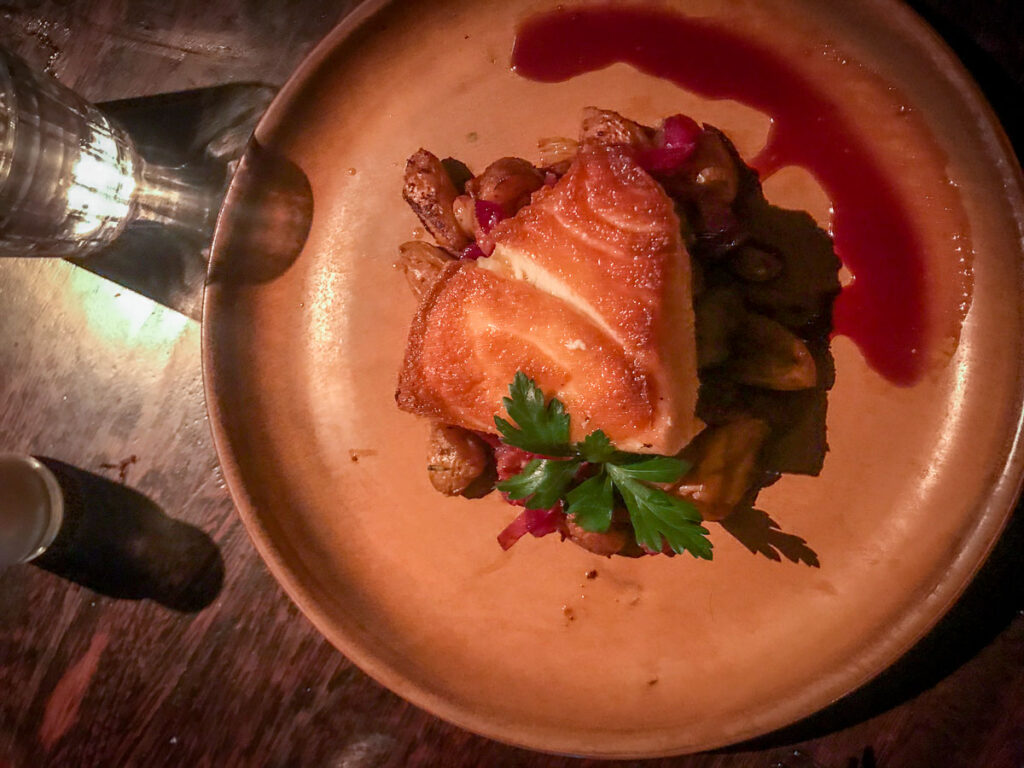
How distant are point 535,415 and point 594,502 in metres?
0.31

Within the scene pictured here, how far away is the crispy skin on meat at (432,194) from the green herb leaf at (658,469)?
35.9 inches

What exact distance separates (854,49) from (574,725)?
87.2 inches

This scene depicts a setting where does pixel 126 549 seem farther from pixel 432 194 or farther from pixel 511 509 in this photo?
pixel 432 194

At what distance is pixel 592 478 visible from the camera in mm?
1972

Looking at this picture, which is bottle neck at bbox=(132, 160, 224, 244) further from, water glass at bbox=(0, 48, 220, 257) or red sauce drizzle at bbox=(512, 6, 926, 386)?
red sauce drizzle at bbox=(512, 6, 926, 386)

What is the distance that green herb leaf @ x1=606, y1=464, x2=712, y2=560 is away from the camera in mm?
1893

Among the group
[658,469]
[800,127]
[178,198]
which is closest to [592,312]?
[658,469]

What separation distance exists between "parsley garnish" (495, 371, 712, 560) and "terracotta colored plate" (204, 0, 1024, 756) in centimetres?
36

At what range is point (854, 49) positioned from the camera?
6.85ft

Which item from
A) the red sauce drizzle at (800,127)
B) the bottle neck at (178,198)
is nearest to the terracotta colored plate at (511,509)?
the red sauce drizzle at (800,127)

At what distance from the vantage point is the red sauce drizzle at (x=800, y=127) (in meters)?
2.09

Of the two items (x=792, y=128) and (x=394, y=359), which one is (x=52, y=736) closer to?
(x=394, y=359)

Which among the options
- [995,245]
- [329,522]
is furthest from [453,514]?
[995,245]

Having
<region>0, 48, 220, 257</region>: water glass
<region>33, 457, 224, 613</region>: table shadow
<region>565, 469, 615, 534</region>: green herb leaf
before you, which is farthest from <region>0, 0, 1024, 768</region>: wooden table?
<region>565, 469, 615, 534</region>: green herb leaf
